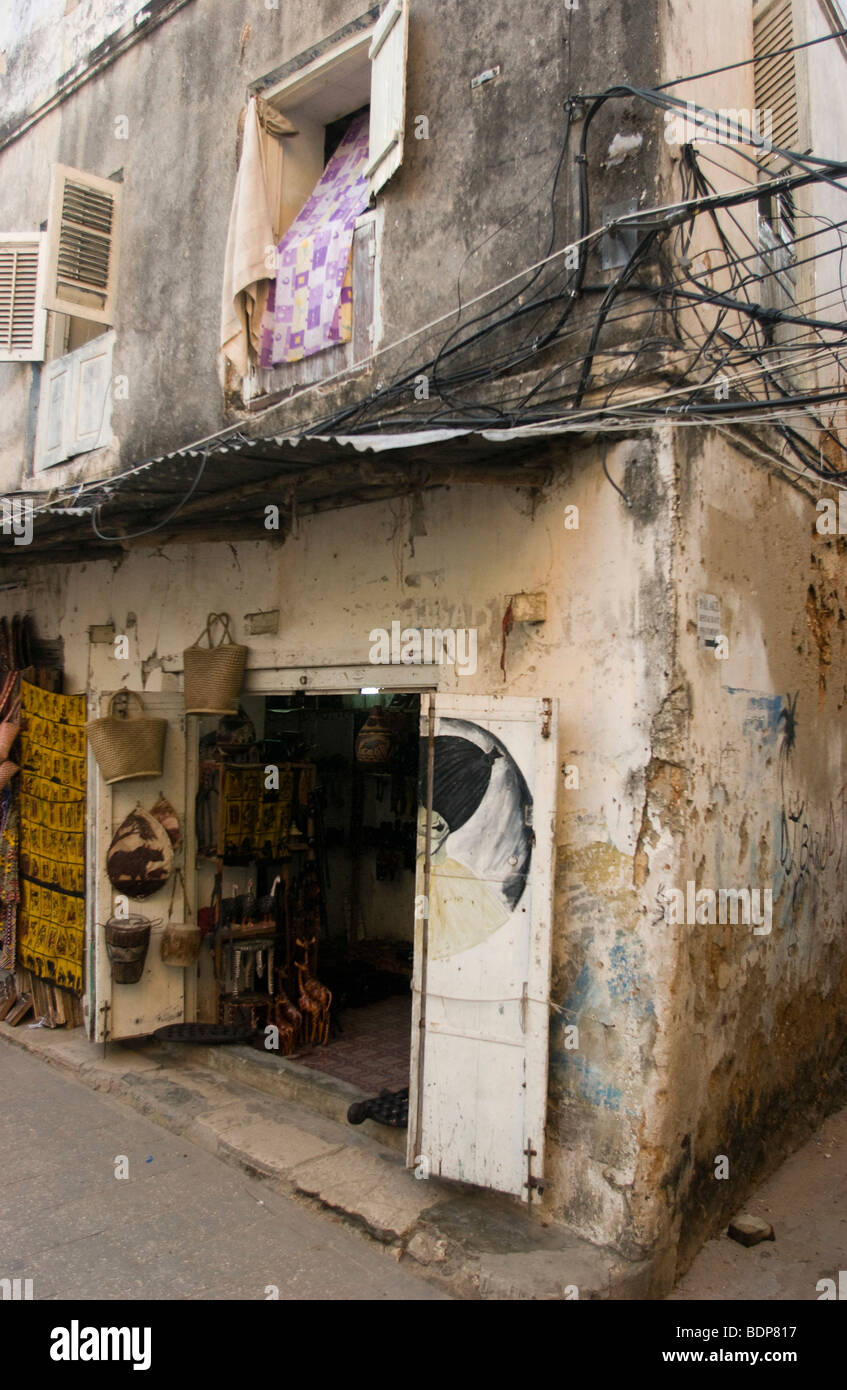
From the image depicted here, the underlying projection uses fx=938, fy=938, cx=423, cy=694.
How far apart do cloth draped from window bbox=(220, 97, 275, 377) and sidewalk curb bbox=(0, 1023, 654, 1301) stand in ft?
16.2

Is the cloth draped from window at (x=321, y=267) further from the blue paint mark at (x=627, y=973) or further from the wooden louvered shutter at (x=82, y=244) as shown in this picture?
the blue paint mark at (x=627, y=973)

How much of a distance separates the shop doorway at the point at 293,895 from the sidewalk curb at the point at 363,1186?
→ 0.65 meters

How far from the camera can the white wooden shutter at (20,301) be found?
8.00 m

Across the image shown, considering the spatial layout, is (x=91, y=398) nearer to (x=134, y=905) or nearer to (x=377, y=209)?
(x=377, y=209)

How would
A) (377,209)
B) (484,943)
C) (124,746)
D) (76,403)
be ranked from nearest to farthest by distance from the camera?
(484,943), (377,209), (124,746), (76,403)

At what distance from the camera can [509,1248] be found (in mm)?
4289

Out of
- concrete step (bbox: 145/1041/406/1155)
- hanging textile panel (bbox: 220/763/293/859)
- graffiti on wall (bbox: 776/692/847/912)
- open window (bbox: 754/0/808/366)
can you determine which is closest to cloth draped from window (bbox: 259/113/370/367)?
open window (bbox: 754/0/808/366)

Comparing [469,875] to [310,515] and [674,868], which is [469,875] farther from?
[310,515]

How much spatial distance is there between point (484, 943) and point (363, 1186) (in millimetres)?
1567

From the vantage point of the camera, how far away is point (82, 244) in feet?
24.6

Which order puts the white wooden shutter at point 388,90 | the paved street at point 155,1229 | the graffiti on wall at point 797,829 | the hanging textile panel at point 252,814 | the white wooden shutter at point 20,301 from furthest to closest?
the white wooden shutter at point 20,301 → the hanging textile panel at point 252,814 → the graffiti on wall at point 797,829 → the white wooden shutter at point 388,90 → the paved street at point 155,1229

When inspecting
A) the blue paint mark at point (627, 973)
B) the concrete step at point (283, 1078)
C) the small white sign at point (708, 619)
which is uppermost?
the small white sign at point (708, 619)

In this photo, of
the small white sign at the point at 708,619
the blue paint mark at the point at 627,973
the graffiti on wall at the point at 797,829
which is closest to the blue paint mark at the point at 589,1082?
the blue paint mark at the point at 627,973

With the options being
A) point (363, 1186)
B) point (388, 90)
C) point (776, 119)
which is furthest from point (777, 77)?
point (363, 1186)
